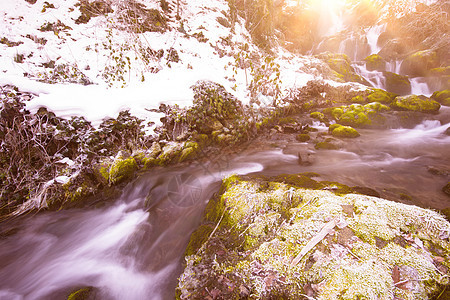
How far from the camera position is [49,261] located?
318 cm

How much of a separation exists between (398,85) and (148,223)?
1980cm

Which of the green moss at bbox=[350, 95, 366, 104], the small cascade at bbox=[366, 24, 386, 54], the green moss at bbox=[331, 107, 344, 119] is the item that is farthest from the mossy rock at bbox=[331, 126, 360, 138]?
the small cascade at bbox=[366, 24, 386, 54]

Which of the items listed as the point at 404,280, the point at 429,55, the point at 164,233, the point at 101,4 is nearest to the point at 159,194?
the point at 164,233

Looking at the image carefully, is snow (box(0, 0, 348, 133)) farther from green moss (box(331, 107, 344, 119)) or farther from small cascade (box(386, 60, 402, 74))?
small cascade (box(386, 60, 402, 74))

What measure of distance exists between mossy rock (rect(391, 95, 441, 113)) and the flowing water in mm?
5109

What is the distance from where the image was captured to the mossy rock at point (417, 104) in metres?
9.38

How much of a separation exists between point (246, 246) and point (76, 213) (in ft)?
13.8

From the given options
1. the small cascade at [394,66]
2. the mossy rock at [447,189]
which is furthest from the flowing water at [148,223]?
the small cascade at [394,66]

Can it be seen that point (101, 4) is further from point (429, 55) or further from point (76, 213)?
point (429, 55)

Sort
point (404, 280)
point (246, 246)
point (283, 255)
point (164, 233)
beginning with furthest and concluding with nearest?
point (164, 233)
point (246, 246)
point (283, 255)
point (404, 280)

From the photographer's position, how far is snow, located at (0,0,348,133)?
483cm

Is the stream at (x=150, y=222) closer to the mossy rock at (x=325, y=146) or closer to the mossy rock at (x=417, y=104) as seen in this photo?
the mossy rock at (x=325, y=146)

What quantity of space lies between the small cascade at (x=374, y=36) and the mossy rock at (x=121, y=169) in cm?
2816

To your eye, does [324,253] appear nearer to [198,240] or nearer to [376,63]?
[198,240]
